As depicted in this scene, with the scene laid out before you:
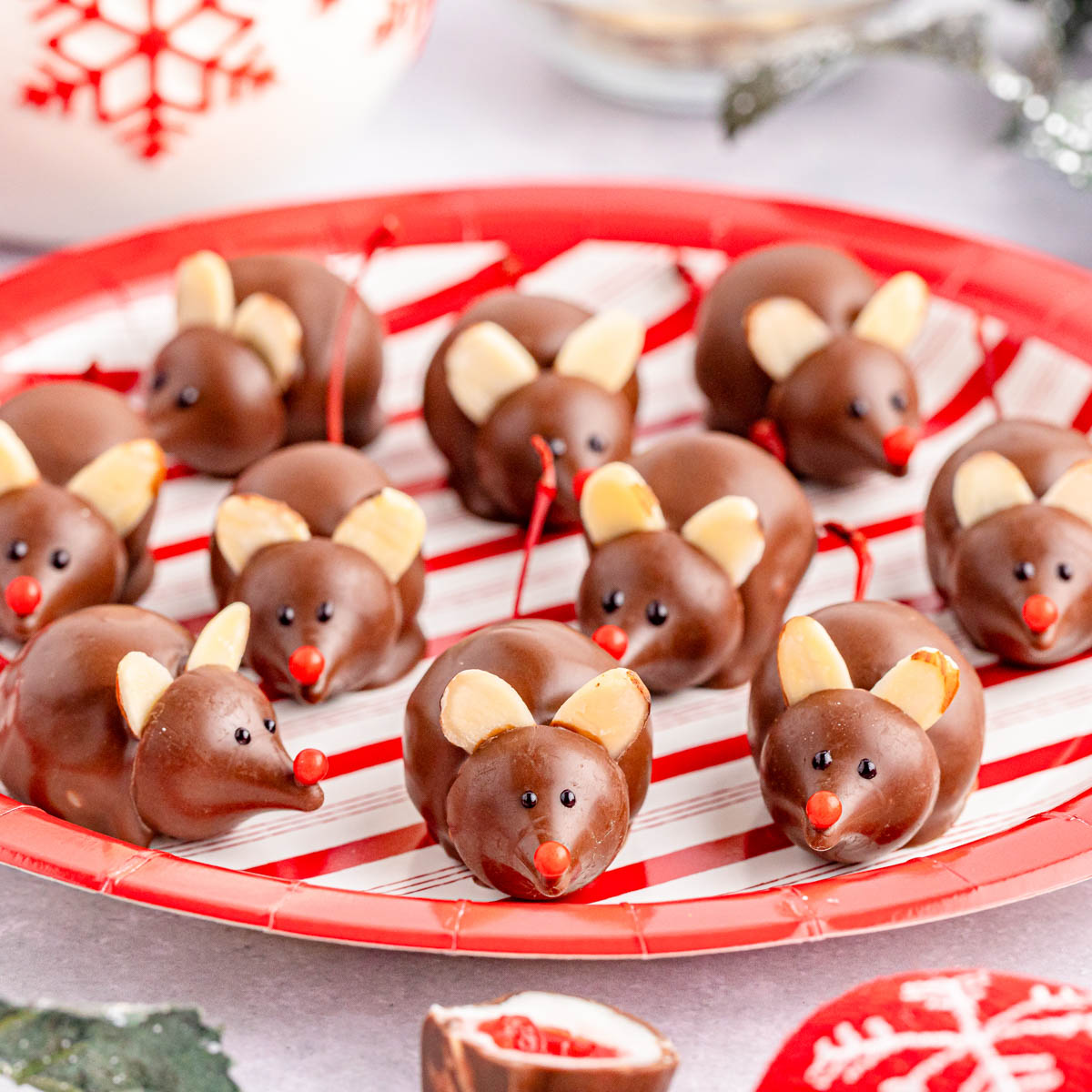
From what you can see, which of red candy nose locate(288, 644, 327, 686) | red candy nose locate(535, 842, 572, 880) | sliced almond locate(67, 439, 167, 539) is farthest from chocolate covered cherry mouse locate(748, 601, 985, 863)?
sliced almond locate(67, 439, 167, 539)

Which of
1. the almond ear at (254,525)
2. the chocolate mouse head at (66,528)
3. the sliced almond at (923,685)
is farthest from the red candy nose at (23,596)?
the sliced almond at (923,685)

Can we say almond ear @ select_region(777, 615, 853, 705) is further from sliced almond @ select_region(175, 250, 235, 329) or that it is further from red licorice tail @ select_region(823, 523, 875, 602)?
sliced almond @ select_region(175, 250, 235, 329)

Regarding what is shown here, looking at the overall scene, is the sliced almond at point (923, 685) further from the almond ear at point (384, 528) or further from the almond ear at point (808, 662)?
the almond ear at point (384, 528)

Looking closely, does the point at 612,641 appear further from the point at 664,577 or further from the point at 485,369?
the point at 485,369

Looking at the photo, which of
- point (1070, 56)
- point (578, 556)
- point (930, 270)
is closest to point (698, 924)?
point (578, 556)

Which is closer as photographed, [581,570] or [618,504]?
[618,504]

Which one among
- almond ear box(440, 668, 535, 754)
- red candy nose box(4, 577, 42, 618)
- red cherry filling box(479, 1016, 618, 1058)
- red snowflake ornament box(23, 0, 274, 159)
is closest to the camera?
red cherry filling box(479, 1016, 618, 1058)

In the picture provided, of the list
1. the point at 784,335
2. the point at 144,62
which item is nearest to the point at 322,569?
the point at 784,335
